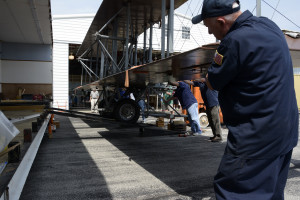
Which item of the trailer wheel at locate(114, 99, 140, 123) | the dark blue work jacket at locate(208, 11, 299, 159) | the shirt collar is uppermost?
the shirt collar

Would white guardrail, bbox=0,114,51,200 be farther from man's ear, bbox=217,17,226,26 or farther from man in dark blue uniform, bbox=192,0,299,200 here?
man's ear, bbox=217,17,226,26

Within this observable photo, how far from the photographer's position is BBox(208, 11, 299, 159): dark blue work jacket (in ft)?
4.97

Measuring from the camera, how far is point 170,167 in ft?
13.6

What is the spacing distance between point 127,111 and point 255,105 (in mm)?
6312

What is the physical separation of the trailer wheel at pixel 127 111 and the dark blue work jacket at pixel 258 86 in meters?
6.14

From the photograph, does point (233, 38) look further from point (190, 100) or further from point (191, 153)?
point (190, 100)

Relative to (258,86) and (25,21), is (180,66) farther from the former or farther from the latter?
(25,21)

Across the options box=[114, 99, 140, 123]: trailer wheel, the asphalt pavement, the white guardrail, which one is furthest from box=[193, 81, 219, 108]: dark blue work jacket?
the white guardrail

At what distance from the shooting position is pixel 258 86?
60.6 inches

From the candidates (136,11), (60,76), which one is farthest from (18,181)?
(60,76)

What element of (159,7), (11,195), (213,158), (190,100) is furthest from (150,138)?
(11,195)

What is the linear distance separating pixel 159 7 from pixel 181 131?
4216 millimetres

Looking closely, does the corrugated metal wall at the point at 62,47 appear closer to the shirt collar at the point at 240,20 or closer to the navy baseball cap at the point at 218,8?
the navy baseball cap at the point at 218,8

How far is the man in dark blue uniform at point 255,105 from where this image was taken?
1.51 metres
